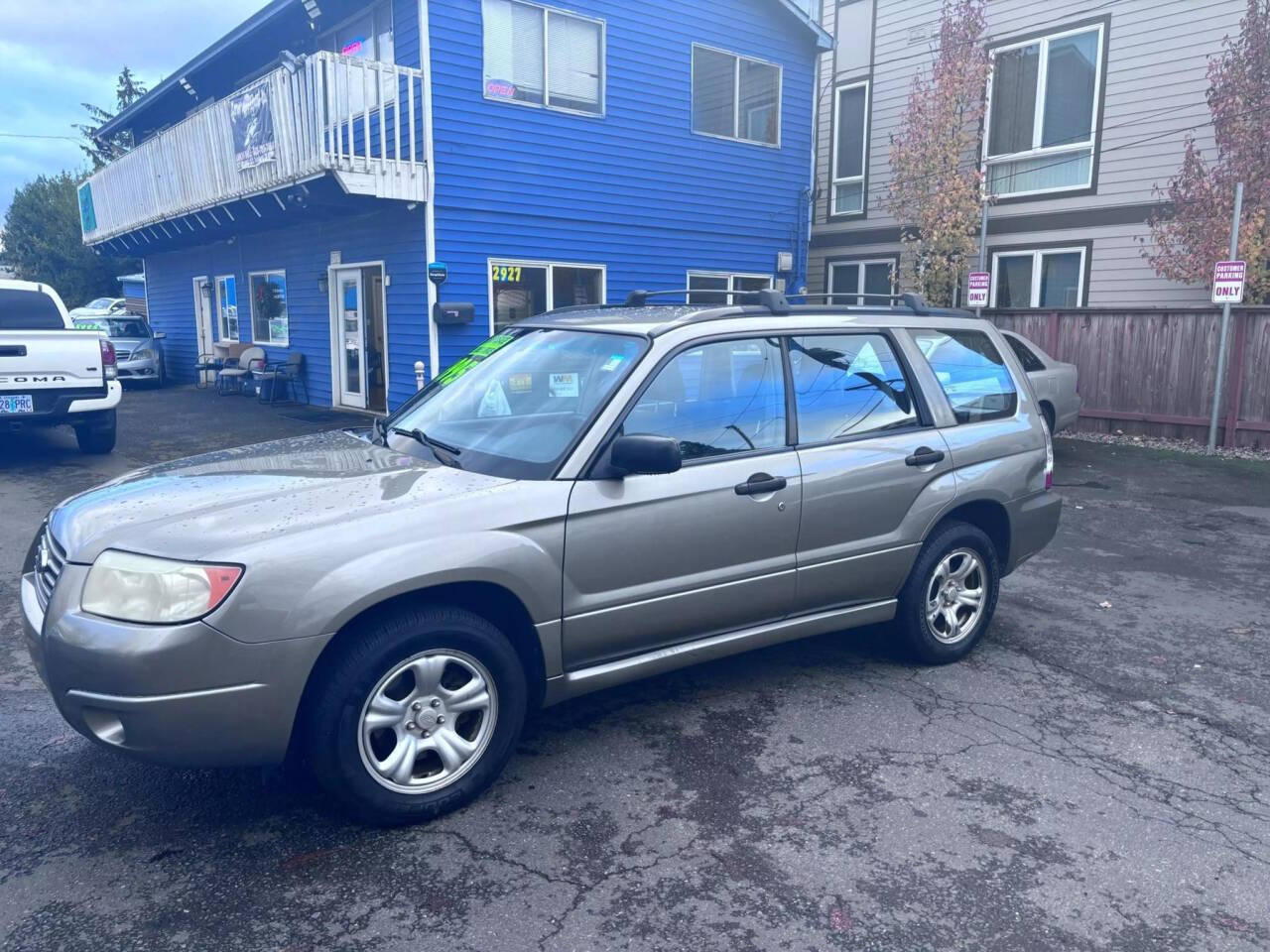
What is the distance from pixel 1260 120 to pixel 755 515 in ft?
36.9

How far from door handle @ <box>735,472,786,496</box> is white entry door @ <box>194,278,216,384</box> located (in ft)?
60.1

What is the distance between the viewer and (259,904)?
9.21 ft

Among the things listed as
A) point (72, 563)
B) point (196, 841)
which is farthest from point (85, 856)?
point (72, 563)

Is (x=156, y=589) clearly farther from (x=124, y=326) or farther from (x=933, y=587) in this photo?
(x=124, y=326)

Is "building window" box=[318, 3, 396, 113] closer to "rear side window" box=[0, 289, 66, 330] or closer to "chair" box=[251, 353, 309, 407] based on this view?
"rear side window" box=[0, 289, 66, 330]

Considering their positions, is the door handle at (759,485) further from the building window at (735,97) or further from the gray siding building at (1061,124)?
the building window at (735,97)

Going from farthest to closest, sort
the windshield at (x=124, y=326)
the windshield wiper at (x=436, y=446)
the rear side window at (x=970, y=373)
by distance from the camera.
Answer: the windshield at (x=124, y=326), the rear side window at (x=970, y=373), the windshield wiper at (x=436, y=446)

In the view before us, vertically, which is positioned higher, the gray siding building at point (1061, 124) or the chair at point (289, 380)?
the gray siding building at point (1061, 124)

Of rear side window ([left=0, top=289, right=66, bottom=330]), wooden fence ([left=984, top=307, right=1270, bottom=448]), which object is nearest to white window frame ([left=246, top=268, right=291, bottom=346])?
rear side window ([left=0, top=289, right=66, bottom=330])

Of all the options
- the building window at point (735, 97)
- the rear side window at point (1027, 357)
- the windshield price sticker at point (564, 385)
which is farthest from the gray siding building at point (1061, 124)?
the windshield price sticker at point (564, 385)

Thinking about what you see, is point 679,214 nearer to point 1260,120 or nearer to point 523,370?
point 1260,120

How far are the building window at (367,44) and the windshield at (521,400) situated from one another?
28.0 ft

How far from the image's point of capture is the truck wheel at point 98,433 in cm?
1039

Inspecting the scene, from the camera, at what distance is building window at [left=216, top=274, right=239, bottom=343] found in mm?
18812
